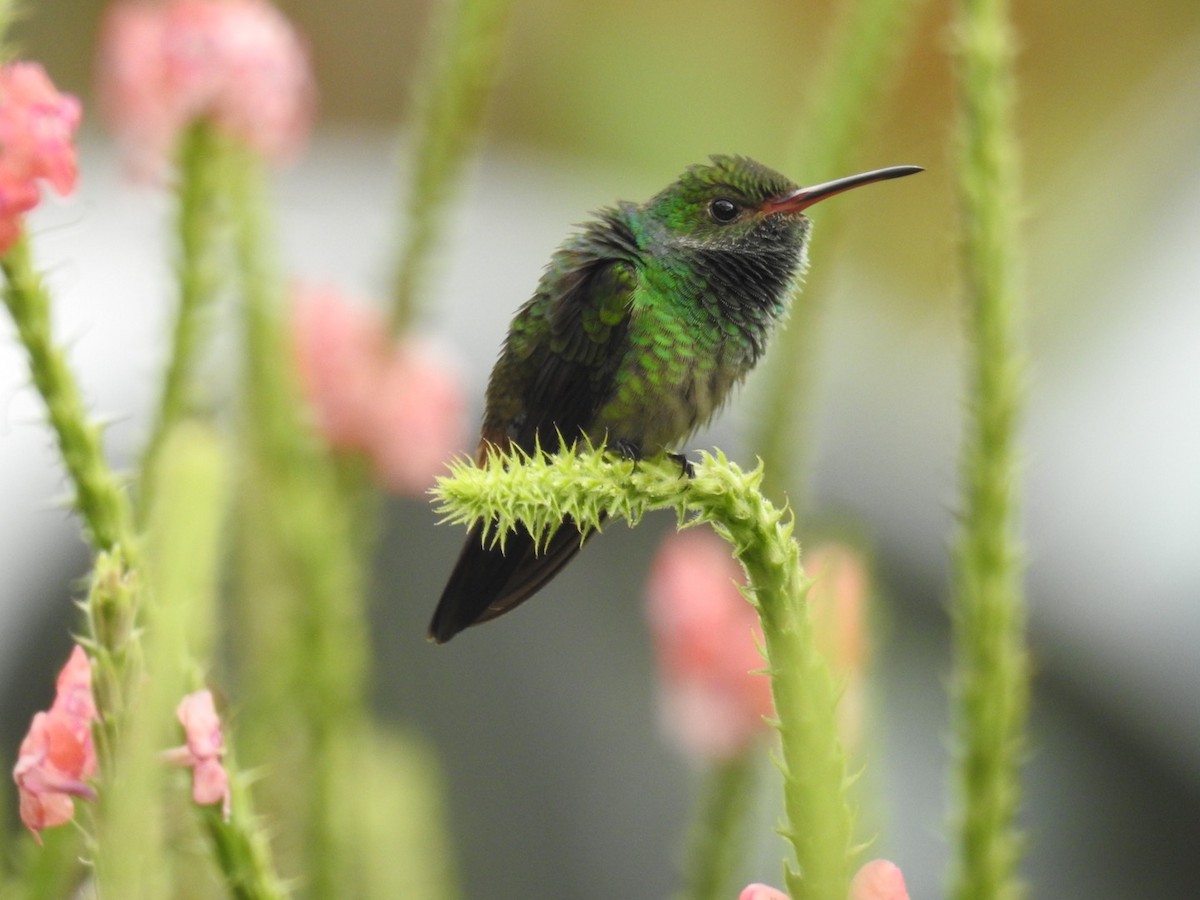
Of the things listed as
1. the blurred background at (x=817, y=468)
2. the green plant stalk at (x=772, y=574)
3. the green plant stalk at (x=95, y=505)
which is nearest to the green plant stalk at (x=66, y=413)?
the green plant stalk at (x=95, y=505)

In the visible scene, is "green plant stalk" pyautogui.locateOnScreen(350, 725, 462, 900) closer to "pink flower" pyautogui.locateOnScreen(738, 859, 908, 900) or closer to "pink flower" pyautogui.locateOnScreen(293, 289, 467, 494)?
"pink flower" pyautogui.locateOnScreen(293, 289, 467, 494)

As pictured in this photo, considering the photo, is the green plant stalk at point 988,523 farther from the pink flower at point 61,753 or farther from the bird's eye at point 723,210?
the pink flower at point 61,753

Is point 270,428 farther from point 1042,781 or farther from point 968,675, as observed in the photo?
point 1042,781

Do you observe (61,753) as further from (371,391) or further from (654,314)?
(371,391)

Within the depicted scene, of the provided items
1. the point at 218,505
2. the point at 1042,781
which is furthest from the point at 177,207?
the point at 1042,781

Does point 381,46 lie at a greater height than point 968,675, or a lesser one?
greater

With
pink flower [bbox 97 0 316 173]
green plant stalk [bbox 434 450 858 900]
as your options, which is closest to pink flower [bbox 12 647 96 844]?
green plant stalk [bbox 434 450 858 900]

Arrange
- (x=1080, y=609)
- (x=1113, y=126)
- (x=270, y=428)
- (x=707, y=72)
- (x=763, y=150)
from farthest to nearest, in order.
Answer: (x=1113, y=126) < (x=707, y=72) < (x=763, y=150) < (x=1080, y=609) < (x=270, y=428)
